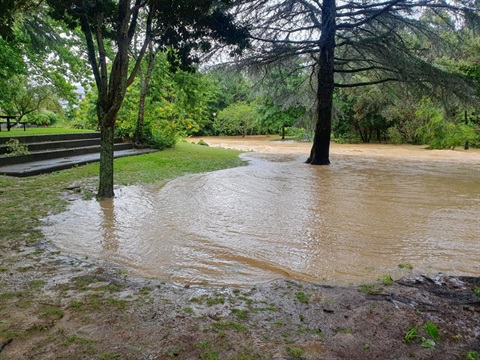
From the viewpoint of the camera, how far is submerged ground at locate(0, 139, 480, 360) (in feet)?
6.22

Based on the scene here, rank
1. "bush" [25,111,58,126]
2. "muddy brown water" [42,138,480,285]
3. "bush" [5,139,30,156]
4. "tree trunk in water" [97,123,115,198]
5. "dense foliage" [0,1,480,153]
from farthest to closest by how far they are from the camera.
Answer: "bush" [25,111,58,126], "dense foliage" [0,1,480,153], "bush" [5,139,30,156], "tree trunk in water" [97,123,115,198], "muddy brown water" [42,138,480,285]

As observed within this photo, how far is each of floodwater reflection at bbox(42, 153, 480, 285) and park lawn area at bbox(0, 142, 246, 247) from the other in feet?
1.08

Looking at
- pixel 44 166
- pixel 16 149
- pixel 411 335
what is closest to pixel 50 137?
pixel 16 149

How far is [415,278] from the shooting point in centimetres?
310

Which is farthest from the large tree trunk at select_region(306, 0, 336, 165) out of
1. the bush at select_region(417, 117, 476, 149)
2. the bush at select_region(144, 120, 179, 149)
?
the bush at select_region(417, 117, 476, 149)

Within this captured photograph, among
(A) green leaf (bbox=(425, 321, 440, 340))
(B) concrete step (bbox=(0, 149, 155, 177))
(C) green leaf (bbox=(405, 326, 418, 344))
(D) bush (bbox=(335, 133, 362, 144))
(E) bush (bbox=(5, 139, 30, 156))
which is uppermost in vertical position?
(D) bush (bbox=(335, 133, 362, 144))

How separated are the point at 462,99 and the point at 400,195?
5.38m

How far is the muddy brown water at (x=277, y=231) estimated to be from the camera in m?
3.45

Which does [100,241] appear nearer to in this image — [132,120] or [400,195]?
[400,195]

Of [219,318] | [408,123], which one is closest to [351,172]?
[219,318]

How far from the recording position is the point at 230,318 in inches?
92.1

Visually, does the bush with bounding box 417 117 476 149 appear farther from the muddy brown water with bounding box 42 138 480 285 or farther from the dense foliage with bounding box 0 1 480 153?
the muddy brown water with bounding box 42 138 480 285

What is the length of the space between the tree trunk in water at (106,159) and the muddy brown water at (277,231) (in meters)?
0.27

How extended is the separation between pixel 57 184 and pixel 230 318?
6.30m
